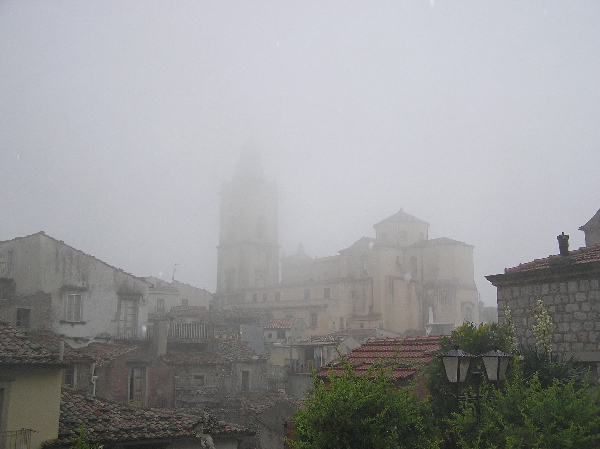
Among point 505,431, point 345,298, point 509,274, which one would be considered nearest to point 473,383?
point 505,431

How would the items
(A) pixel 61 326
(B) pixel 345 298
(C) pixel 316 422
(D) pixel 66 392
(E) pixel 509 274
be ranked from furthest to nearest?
(B) pixel 345 298 → (A) pixel 61 326 → (D) pixel 66 392 → (E) pixel 509 274 → (C) pixel 316 422

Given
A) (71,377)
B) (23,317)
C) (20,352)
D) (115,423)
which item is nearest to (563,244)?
(115,423)

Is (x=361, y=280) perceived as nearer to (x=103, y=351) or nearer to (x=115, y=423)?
(x=103, y=351)

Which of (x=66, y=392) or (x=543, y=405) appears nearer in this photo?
(x=543, y=405)

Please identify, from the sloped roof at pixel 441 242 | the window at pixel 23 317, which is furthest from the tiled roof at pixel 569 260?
the sloped roof at pixel 441 242

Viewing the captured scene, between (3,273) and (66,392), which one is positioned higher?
(3,273)

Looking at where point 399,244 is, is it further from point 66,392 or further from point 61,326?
point 66,392

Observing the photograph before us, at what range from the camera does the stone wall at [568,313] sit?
12859 mm

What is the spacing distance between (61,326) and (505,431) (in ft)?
86.7

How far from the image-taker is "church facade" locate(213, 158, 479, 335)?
66.2 metres

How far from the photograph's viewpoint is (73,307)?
31.5 metres

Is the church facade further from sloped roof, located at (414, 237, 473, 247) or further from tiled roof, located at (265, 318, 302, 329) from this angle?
tiled roof, located at (265, 318, 302, 329)

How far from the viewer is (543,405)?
32.0 feet

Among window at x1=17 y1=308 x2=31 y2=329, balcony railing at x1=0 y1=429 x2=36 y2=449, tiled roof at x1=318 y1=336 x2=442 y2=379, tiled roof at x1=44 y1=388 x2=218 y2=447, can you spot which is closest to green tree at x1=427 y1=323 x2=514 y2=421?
tiled roof at x1=318 y1=336 x2=442 y2=379
